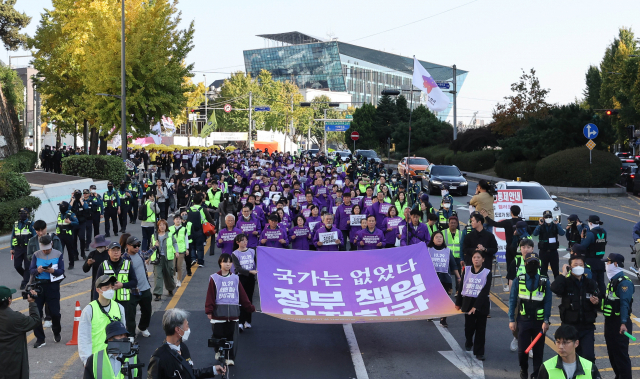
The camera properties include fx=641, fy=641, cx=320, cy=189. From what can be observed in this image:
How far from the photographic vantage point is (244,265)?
1060 cm

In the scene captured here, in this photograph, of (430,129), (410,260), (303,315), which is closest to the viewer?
(303,315)

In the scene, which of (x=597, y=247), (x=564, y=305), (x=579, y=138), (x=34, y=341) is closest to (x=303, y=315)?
(x=564, y=305)

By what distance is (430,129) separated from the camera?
6656 centimetres

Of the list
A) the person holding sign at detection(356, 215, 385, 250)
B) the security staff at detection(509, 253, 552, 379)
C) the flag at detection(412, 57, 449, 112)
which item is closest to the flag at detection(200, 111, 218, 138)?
the flag at detection(412, 57, 449, 112)

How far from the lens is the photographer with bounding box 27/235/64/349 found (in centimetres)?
993

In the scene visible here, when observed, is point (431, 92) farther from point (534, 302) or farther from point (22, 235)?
point (534, 302)

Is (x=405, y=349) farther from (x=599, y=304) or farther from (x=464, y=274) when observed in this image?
(x=599, y=304)

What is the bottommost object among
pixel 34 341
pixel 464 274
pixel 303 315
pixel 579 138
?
pixel 34 341

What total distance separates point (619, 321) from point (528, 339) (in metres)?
1.17

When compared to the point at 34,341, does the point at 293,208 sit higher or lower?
higher

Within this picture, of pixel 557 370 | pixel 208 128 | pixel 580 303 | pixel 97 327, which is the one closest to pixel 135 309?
pixel 97 327

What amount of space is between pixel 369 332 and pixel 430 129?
2256 inches

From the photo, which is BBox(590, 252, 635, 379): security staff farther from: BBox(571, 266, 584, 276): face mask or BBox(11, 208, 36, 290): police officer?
BBox(11, 208, 36, 290): police officer

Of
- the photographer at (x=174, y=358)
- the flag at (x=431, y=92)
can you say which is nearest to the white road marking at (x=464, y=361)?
the photographer at (x=174, y=358)
